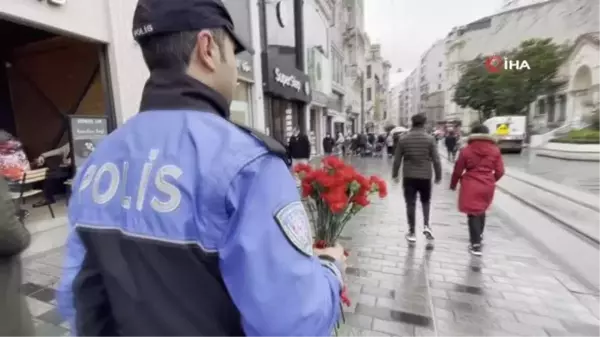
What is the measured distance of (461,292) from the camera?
3.41 meters

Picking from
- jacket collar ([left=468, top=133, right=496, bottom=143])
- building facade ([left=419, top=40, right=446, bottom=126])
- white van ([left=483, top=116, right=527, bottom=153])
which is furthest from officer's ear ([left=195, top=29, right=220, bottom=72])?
building facade ([left=419, top=40, right=446, bottom=126])

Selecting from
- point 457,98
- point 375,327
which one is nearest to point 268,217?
point 375,327

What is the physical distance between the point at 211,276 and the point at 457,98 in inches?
1933

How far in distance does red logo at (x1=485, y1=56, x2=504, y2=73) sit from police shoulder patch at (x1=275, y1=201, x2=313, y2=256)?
145 feet

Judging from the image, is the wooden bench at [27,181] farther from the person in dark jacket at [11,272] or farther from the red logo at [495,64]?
the red logo at [495,64]

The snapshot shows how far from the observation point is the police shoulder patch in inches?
30.6

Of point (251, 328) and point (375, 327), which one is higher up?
point (251, 328)

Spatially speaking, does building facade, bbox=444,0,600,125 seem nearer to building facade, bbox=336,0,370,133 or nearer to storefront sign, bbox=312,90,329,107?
building facade, bbox=336,0,370,133

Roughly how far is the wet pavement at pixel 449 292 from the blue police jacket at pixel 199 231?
5.13 ft

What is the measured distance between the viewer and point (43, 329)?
272cm

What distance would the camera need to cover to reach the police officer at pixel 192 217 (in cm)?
76

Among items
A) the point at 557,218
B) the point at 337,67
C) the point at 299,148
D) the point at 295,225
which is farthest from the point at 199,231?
the point at 337,67

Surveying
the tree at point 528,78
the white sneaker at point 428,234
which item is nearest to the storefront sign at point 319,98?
the white sneaker at point 428,234

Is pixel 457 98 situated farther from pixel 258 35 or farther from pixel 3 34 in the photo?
pixel 3 34
